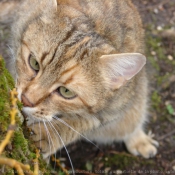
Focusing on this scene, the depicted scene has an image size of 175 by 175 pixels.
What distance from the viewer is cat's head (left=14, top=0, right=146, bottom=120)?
1999 mm

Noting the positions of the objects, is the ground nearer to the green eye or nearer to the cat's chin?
the cat's chin

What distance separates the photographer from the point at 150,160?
346 cm

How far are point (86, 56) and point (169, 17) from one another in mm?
2935

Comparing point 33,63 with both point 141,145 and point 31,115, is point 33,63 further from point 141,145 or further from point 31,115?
point 141,145

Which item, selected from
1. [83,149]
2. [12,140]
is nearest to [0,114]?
[12,140]

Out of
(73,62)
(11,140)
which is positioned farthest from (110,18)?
(11,140)

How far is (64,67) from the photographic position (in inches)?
78.4

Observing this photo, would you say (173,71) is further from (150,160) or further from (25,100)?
(25,100)

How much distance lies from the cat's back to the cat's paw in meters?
1.25

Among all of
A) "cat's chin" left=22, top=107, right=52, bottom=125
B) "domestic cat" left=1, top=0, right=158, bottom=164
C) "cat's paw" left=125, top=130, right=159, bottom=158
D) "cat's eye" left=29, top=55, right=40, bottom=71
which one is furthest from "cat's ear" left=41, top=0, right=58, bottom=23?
"cat's paw" left=125, top=130, right=159, bottom=158

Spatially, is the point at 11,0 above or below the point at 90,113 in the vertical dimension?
above

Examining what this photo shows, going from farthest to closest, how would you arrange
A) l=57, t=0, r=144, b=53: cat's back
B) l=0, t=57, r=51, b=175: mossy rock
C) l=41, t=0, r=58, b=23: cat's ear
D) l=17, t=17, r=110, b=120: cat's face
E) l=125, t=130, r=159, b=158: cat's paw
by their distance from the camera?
l=125, t=130, r=159, b=158: cat's paw
l=57, t=0, r=144, b=53: cat's back
l=41, t=0, r=58, b=23: cat's ear
l=17, t=17, r=110, b=120: cat's face
l=0, t=57, r=51, b=175: mossy rock

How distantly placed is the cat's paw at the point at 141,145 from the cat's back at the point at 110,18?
125 cm

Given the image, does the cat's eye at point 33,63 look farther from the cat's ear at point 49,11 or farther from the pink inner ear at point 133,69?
the pink inner ear at point 133,69
